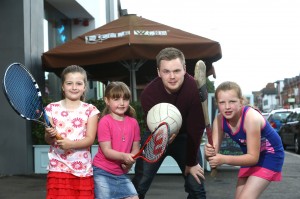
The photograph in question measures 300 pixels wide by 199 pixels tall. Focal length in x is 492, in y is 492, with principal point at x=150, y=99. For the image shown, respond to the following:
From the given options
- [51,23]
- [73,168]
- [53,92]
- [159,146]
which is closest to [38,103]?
[73,168]

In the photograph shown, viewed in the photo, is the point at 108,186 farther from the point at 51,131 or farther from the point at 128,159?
the point at 51,131

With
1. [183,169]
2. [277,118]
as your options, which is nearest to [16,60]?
[183,169]

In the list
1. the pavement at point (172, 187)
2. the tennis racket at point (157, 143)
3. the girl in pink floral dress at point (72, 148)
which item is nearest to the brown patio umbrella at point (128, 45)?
the pavement at point (172, 187)

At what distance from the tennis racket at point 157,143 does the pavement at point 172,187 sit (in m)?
3.03

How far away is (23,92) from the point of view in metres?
3.85

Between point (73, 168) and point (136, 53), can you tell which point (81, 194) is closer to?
point (73, 168)

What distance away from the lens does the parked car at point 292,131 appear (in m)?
16.0

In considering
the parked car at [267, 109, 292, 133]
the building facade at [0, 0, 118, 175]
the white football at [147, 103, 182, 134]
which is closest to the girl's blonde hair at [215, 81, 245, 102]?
the white football at [147, 103, 182, 134]

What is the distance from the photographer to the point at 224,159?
3.80 meters

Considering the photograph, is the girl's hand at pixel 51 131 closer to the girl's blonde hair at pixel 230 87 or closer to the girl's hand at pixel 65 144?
the girl's hand at pixel 65 144

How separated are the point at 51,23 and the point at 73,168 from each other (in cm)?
973

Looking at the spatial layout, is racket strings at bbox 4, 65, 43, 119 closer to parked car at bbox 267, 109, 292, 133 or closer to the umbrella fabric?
the umbrella fabric

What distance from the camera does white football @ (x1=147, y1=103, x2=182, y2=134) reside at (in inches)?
153

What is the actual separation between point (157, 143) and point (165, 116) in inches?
10.2
